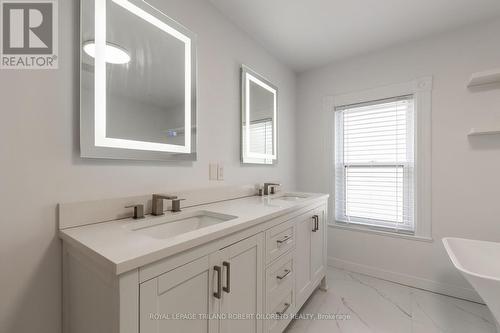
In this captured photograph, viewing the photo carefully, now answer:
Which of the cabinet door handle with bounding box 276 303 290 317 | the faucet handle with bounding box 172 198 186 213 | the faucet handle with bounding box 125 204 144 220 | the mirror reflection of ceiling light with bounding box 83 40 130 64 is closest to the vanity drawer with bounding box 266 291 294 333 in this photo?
the cabinet door handle with bounding box 276 303 290 317

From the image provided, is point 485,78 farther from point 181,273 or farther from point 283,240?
point 181,273

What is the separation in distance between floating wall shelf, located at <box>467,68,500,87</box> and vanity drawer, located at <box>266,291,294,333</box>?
7.34 feet

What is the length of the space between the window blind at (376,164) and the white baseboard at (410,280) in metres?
0.45

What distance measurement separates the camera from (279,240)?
4.57 feet

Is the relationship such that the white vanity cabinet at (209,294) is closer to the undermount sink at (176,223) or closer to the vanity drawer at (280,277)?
the vanity drawer at (280,277)

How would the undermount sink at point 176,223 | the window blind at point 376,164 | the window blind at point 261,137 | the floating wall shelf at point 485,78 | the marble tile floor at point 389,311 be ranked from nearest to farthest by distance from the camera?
the undermount sink at point 176,223 < the marble tile floor at point 389,311 < the floating wall shelf at point 485,78 < the window blind at point 261,137 < the window blind at point 376,164

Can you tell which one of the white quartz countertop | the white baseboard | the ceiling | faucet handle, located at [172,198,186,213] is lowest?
the white baseboard

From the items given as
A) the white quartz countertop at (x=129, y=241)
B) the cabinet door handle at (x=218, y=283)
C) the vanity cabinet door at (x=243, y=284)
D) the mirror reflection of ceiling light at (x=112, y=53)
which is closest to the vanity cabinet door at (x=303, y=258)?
the vanity cabinet door at (x=243, y=284)

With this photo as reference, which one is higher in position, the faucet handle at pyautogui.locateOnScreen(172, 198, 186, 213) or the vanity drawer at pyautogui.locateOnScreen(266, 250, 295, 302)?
the faucet handle at pyautogui.locateOnScreen(172, 198, 186, 213)

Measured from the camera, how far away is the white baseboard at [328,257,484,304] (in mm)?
1951

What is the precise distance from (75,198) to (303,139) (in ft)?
7.90

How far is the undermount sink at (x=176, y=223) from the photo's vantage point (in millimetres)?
1092

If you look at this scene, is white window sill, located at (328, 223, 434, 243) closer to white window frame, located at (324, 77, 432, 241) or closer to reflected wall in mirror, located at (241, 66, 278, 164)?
white window frame, located at (324, 77, 432, 241)
